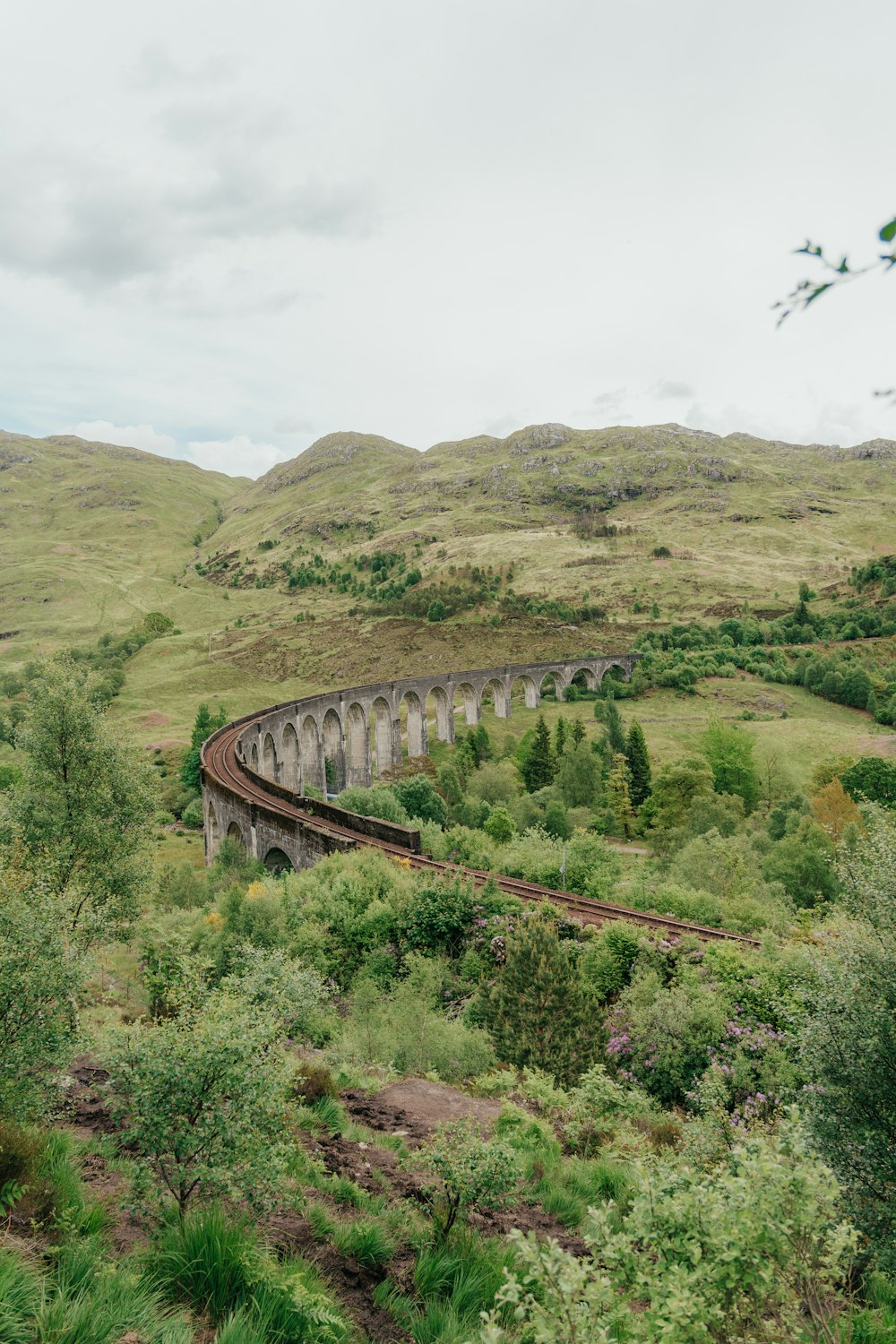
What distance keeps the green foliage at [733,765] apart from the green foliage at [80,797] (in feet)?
162

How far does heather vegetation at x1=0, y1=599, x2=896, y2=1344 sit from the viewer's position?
202 inches

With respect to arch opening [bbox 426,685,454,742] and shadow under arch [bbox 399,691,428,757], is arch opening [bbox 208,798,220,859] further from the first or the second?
arch opening [bbox 426,685,454,742]

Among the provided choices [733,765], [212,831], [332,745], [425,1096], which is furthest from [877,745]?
[425,1096]

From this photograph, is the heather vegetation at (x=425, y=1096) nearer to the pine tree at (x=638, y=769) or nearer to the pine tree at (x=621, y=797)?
the pine tree at (x=621, y=797)

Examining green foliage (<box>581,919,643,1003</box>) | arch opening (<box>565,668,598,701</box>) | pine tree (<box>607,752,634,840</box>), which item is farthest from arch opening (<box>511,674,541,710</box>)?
green foliage (<box>581,919,643,1003</box>)

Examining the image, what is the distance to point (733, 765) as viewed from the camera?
6112 cm

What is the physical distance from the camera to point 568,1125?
14.0 m

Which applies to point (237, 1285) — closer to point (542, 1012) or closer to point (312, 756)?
point (542, 1012)

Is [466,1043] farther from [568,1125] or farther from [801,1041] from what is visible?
[801,1041]

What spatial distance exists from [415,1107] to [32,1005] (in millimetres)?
9219

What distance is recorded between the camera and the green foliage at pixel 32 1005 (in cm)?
736

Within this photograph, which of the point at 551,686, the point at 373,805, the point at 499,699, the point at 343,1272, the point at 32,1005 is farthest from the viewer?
the point at 551,686

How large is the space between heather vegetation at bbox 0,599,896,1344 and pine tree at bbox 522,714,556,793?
3189 cm

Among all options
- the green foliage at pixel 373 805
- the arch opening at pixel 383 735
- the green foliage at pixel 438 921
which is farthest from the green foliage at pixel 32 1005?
the arch opening at pixel 383 735
